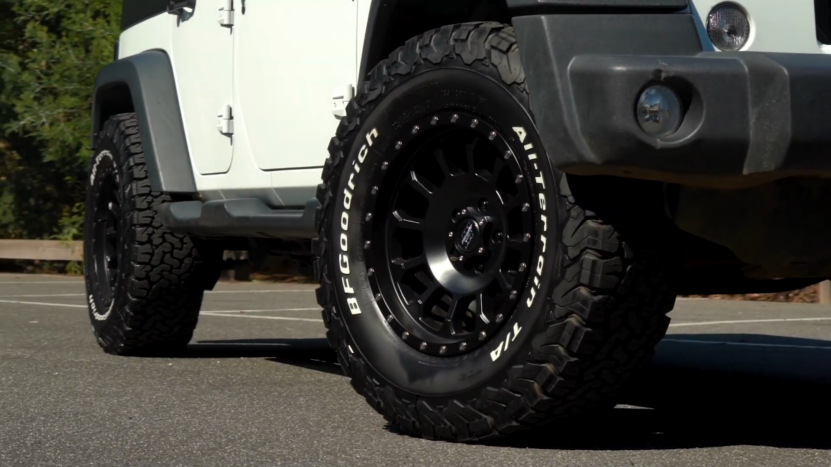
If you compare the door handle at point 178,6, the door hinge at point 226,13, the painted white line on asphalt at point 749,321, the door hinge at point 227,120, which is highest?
the door hinge at point 226,13

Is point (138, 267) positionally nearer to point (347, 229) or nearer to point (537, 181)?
point (347, 229)

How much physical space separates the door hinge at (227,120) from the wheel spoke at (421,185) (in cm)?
155

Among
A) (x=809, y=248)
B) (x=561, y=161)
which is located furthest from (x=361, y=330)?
(x=809, y=248)

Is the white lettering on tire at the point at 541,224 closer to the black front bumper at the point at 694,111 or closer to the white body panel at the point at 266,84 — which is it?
the black front bumper at the point at 694,111

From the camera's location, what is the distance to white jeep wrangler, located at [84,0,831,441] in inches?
116

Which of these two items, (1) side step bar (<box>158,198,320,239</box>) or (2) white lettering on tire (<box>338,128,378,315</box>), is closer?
(2) white lettering on tire (<box>338,128,378,315</box>)

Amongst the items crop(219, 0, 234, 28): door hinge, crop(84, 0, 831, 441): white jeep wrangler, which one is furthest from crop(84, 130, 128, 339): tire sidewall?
crop(84, 0, 831, 441): white jeep wrangler

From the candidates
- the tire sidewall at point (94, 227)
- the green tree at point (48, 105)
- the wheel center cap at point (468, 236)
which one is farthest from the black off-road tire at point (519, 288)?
the green tree at point (48, 105)

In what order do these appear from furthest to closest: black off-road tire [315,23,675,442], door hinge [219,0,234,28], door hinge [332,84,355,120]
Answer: door hinge [219,0,234,28] < door hinge [332,84,355,120] < black off-road tire [315,23,675,442]

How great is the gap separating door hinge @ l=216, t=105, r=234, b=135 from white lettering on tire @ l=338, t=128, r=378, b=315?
1367 mm

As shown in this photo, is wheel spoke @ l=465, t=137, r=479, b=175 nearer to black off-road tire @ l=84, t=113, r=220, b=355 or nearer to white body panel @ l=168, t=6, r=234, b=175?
white body panel @ l=168, t=6, r=234, b=175

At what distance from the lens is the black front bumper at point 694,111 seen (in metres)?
2.90

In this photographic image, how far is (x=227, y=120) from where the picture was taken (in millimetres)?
5090

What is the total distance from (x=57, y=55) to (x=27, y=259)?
9.73 ft
